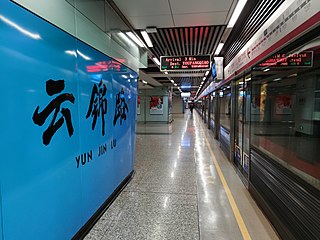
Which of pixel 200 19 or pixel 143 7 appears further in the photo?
pixel 200 19

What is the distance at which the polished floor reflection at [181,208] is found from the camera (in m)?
2.62

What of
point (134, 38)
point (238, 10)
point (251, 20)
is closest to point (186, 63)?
point (134, 38)

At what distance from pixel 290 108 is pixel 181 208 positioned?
2328 mm

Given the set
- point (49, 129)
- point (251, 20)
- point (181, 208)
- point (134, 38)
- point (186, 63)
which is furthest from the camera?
point (186, 63)

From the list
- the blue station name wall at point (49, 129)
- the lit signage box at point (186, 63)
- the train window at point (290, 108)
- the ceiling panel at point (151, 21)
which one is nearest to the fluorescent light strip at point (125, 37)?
the ceiling panel at point (151, 21)

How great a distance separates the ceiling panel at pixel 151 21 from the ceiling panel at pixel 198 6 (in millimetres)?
300

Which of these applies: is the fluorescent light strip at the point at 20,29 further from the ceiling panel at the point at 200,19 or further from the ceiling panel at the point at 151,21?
the ceiling panel at the point at 200,19

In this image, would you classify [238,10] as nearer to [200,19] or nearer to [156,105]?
[200,19]

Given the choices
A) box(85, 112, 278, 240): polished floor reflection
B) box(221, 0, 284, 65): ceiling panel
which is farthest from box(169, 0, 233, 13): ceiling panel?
box(85, 112, 278, 240): polished floor reflection

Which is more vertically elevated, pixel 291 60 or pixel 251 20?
pixel 251 20

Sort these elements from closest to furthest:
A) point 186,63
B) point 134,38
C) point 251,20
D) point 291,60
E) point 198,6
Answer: point 291,60
point 198,6
point 251,20
point 134,38
point 186,63

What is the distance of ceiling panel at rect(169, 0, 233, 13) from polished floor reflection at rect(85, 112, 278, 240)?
3.13m

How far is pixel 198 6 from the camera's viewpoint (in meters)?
3.33

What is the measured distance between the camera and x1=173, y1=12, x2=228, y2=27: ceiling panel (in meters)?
3.66
